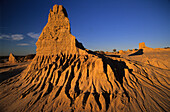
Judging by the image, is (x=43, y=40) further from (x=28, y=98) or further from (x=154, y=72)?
(x=154, y=72)

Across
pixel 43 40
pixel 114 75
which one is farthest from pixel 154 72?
pixel 43 40

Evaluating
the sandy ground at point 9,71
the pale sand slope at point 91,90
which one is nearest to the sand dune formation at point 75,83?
the pale sand slope at point 91,90

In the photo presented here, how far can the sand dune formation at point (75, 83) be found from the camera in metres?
10.1

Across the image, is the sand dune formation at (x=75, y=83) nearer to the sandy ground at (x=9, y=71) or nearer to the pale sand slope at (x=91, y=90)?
the pale sand slope at (x=91, y=90)

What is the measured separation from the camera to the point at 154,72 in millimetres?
14883

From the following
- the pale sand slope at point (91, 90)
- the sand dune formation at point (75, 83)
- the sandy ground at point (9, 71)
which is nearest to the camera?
the pale sand slope at point (91, 90)

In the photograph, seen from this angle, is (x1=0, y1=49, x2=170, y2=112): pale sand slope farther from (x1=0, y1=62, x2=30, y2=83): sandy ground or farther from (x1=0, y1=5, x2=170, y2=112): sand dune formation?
(x1=0, y1=62, x2=30, y2=83): sandy ground

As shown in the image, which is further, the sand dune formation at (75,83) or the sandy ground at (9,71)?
the sandy ground at (9,71)

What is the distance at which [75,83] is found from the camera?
12359 mm

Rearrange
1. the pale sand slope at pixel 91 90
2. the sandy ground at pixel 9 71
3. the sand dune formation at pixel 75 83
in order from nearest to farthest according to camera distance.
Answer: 1. the pale sand slope at pixel 91 90
2. the sand dune formation at pixel 75 83
3. the sandy ground at pixel 9 71

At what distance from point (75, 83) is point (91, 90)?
9.28 feet

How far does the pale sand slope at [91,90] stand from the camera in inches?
393

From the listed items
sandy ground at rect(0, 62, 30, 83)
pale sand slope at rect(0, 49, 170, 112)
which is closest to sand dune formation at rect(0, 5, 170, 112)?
pale sand slope at rect(0, 49, 170, 112)

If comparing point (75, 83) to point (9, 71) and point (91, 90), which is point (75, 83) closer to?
point (91, 90)
